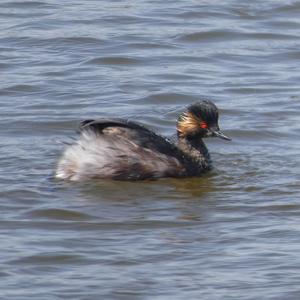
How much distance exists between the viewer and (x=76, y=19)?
1577cm

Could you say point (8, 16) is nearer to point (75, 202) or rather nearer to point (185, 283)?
point (75, 202)

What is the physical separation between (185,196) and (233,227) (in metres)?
1.07

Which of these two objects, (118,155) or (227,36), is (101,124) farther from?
(227,36)

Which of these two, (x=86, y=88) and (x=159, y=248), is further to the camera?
(x=86, y=88)

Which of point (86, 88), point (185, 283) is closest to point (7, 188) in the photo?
point (185, 283)

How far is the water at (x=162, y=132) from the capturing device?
766 cm

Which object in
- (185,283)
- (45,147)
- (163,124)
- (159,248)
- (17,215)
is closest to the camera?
(185,283)

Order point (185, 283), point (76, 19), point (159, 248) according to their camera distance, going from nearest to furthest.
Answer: point (185, 283) → point (159, 248) → point (76, 19)

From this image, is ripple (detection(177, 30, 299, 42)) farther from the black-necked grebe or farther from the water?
the black-necked grebe

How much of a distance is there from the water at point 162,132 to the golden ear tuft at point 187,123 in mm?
415

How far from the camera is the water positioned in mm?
7656

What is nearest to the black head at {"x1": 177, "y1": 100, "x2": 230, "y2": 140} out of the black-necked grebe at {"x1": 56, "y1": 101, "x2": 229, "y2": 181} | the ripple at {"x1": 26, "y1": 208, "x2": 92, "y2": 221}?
the black-necked grebe at {"x1": 56, "y1": 101, "x2": 229, "y2": 181}

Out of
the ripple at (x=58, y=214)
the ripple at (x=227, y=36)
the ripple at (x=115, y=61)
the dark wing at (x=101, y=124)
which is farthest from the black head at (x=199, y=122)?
the ripple at (x=227, y=36)

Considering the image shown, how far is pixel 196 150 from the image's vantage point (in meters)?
10.3
